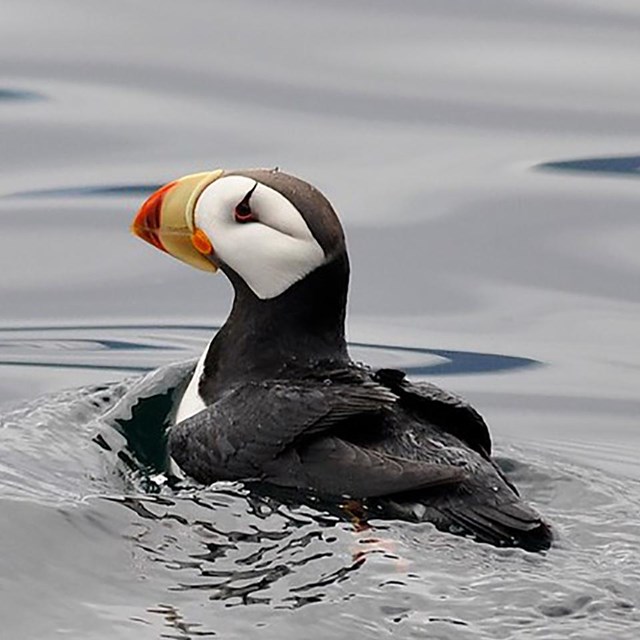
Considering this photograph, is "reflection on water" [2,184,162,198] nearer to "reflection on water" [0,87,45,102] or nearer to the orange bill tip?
"reflection on water" [0,87,45,102]

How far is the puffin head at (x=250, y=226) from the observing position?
731 cm

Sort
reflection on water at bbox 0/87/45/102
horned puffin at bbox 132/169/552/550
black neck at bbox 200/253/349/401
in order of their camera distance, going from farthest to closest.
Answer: reflection on water at bbox 0/87/45/102 → black neck at bbox 200/253/349/401 → horned puffin at bbox 132/169/552/550

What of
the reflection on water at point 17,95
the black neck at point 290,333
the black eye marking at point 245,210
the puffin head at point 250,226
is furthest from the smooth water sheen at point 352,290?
the black eye marking at point 245,210

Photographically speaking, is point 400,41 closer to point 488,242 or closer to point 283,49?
point 283,49

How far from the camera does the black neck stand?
7434mm

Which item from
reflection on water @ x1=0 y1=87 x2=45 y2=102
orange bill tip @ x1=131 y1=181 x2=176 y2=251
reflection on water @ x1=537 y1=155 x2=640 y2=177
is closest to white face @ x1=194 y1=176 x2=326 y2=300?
orange bill tip @ x1=131 y1=181 x2=176 y2=251

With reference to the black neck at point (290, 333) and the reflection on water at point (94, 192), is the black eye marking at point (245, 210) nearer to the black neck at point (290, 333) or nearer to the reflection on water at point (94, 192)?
the black neck at point (290, 333)

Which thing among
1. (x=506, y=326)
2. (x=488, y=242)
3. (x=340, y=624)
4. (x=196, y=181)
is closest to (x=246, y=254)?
(x=196, y=181)

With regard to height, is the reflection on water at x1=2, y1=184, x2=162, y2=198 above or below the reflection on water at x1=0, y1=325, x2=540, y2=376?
Result: above

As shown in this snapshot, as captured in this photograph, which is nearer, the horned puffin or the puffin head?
the horned puffin

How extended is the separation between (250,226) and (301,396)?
733mm

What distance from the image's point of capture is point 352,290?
1052 cm

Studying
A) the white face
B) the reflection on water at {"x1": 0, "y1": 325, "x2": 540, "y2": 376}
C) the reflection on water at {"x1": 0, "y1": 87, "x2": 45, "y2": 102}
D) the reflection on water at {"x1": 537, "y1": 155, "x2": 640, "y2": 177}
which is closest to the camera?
the white face

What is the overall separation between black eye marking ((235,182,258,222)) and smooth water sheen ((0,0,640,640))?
905mm
